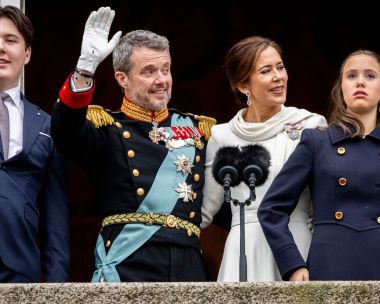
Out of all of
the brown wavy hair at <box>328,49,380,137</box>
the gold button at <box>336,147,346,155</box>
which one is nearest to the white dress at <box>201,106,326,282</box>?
the brown wavy hair at <box>328,49,380,137</box>

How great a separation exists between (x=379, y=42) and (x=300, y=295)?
4037mm

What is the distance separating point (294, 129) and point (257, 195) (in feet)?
1.07

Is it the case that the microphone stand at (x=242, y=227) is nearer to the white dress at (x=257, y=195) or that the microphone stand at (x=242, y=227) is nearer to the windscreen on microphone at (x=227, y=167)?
the windscreen on microphone at (x=227, y=167)

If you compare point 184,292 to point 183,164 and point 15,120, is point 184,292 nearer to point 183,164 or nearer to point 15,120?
point 183,164

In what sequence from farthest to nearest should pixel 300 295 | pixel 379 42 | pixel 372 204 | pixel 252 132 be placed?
pixel 379 42 < pixel 252 132 < pixel 372 204 < pixel 300 295

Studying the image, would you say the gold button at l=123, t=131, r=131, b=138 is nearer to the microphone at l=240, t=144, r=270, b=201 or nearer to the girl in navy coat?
the microphone at l=240, t=144, r=270, b=201

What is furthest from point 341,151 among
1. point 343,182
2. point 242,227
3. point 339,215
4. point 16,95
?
point 16,95

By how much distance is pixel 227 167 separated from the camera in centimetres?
608

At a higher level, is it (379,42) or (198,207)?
(379,42)

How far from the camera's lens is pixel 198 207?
6465 mm

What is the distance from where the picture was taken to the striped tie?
6.37 meters

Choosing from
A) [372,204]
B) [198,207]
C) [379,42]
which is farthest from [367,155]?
[379,42]

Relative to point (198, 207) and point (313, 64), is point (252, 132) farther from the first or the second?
point (313, 64)

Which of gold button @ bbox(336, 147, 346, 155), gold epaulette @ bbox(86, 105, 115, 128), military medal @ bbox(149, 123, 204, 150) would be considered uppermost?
gold epaulette @ bbox(86, 105, 115, 128)
